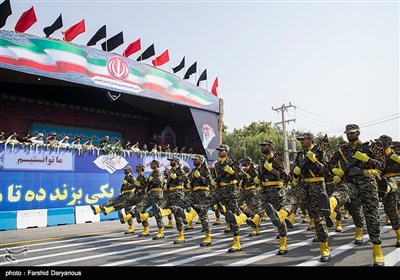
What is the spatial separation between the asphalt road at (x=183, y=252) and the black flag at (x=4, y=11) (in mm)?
12849

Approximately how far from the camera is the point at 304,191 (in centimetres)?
665

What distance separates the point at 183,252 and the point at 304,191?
287cm

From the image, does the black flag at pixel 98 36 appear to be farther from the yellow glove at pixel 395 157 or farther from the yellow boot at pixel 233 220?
the yellow glove at pixel 395 157

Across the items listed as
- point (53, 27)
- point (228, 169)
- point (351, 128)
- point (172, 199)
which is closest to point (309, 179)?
point (351, 128)

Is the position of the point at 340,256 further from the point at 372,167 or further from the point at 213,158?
the point at 213,158

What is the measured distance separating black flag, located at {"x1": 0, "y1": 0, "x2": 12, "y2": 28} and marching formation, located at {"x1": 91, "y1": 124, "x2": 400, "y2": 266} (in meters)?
13.0

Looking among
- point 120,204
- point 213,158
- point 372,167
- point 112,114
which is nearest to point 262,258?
point 372,167

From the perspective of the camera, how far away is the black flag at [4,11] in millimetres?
17170

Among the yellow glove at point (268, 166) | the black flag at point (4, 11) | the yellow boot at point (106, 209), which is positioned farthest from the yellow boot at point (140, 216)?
the black flag at point (4, 11)

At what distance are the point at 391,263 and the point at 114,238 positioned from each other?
715cm

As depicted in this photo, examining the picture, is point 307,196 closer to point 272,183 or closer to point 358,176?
point 272,183

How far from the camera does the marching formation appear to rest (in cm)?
558

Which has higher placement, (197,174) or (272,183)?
(197,174)

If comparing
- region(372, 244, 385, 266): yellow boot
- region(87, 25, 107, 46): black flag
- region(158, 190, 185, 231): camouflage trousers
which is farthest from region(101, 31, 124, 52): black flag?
region(372, 244, 385, 266): yellow boot
